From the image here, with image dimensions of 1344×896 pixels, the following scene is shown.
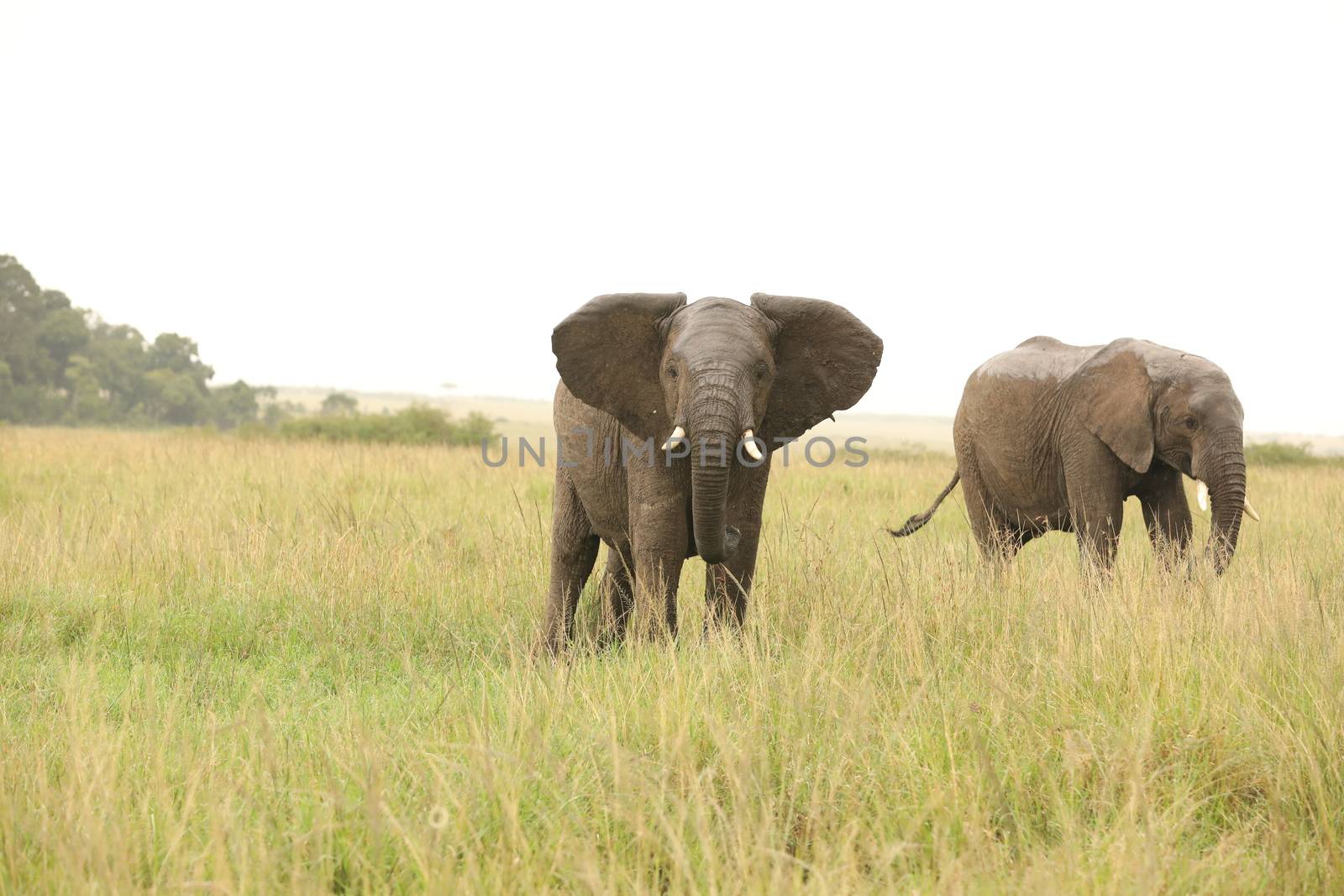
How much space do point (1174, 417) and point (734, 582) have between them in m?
3.72

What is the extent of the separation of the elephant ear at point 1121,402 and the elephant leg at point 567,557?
371 cm

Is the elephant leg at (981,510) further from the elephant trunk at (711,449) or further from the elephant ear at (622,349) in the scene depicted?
the elephant trunk at (711,449)

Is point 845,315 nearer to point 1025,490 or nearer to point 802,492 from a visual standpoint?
point 1025,490

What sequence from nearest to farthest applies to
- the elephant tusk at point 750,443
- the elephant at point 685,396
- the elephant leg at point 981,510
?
the elephant tusk at point 750,443
the elephant at point 685,396
the elephant leg at point 981,510

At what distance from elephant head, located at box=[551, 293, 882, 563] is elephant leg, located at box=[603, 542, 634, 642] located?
1136mm

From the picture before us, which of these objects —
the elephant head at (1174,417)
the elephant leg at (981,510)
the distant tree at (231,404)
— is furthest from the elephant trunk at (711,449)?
the distant tree at (231,404)

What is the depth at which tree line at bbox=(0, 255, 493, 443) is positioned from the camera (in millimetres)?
48719

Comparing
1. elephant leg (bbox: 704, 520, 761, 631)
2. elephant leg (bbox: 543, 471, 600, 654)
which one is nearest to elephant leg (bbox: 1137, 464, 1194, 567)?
elephant leg (bbox: 704, 520, 761, 631)

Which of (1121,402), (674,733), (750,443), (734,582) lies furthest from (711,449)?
(1121,402)

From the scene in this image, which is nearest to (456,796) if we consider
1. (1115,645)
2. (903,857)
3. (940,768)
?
(903,857)

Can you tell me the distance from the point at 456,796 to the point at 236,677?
8.01 ft

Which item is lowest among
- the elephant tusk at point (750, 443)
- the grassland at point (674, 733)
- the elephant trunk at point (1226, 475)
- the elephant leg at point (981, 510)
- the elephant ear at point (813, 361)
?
the grassland at point (674, 733)

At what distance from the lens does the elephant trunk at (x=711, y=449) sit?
415 centimetres

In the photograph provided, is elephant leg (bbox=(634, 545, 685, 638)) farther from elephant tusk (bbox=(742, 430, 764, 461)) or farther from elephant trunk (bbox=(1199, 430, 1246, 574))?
elephant trunk (bbox=(1199, 430, 1246, 574))
